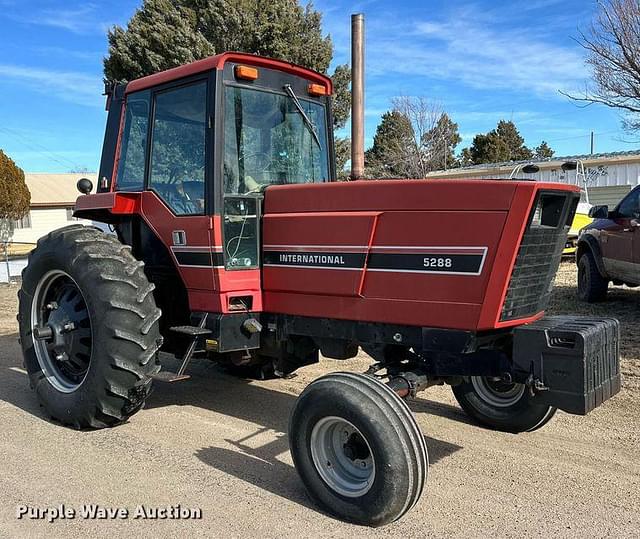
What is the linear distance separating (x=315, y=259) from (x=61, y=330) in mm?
2235

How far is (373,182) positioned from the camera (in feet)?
12.8

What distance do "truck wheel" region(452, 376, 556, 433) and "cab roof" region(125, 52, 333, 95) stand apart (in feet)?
8.69

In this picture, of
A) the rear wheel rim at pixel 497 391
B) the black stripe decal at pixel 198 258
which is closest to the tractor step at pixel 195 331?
the black stripe decal at pixel 198 258

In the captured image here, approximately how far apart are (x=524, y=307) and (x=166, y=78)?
10.1 ft

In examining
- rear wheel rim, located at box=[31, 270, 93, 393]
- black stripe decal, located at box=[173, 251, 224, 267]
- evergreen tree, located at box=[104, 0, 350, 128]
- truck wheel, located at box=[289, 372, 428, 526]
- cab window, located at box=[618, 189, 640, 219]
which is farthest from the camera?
evergreen tree, located at box=[104, 0, 350, 128]

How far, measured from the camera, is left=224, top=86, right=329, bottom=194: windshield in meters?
4.51

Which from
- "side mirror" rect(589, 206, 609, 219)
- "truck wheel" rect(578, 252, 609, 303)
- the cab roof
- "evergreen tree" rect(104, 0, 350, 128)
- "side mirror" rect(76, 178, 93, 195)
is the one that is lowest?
"truck wheel" rect(578, 252, 609, 303)

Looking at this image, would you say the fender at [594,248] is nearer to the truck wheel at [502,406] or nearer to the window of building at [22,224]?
the truck wheel at [502,406]

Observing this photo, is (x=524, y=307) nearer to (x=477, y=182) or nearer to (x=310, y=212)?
(x=477, y=182)

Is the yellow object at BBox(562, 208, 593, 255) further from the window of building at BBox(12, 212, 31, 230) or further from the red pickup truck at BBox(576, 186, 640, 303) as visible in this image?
the window of building at BBox(12, 212, 31, 230)

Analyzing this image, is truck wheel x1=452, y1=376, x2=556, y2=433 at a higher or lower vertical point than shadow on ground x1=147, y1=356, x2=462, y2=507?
higher

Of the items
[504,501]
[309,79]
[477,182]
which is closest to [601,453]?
[504,501]

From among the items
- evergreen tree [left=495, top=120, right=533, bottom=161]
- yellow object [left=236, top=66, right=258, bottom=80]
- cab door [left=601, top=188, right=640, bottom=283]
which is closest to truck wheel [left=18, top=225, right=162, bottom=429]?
yellow object [left=236, top=66, right=258, bottom=80]

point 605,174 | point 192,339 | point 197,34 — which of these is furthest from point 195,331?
point 605,174
